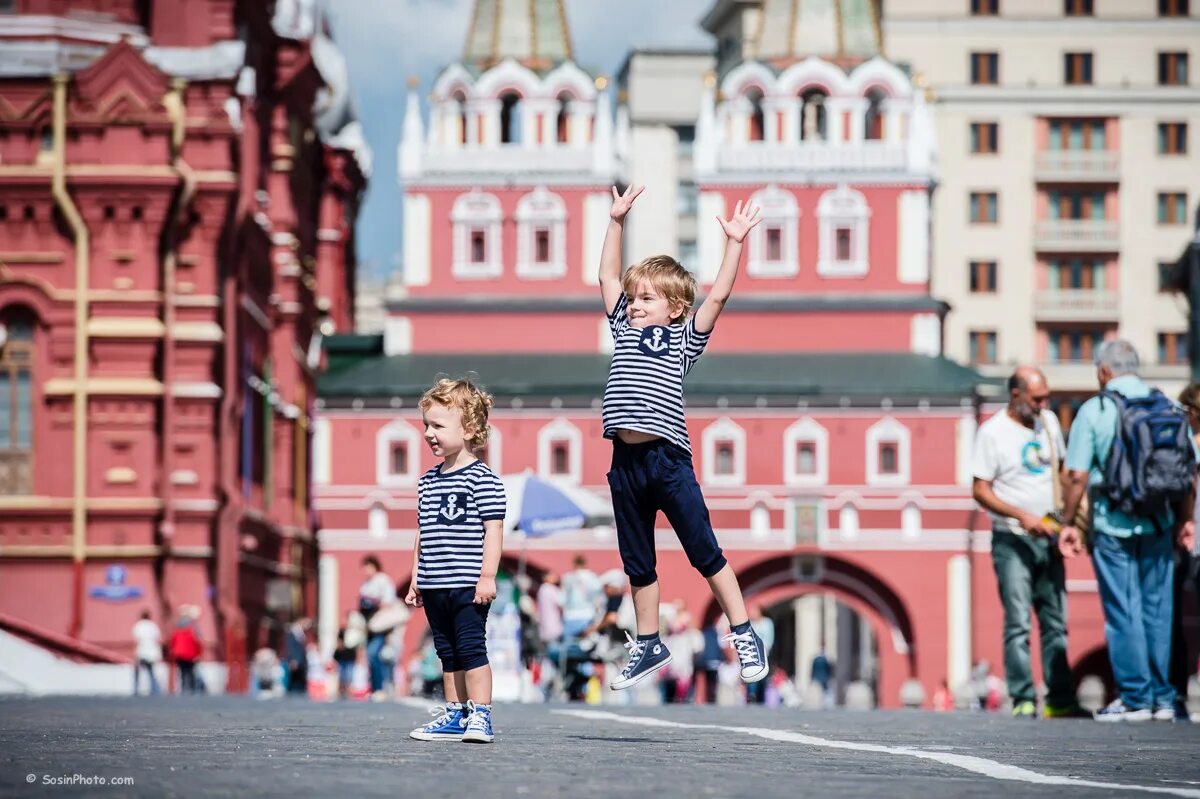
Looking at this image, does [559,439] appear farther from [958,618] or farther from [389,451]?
[958,618]

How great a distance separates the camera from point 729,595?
992cm

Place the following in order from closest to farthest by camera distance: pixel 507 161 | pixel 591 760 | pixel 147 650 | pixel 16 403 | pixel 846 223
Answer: pixel 591 760 < pixel 147 650 < pixel 16 403 < pixel 846 223 < pixel 507 161

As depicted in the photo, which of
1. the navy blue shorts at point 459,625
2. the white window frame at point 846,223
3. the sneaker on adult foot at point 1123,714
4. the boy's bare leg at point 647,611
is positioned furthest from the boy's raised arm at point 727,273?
the white window frame at point 846,223

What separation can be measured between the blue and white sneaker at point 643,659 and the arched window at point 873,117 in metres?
58.9

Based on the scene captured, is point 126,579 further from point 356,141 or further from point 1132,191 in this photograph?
point 1132,191

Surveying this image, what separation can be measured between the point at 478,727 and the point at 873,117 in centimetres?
6074

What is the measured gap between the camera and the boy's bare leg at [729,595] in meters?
9.88

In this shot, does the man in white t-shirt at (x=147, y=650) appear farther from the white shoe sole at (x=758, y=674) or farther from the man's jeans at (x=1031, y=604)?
the white shoe sole at (x=758, y=674)

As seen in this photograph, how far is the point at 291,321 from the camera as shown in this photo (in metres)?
49.6

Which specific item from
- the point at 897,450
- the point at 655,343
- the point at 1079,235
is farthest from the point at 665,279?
the point at 1079,235

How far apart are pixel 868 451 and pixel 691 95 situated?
4118cm

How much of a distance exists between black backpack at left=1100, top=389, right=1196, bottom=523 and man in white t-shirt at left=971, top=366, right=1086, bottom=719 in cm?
63

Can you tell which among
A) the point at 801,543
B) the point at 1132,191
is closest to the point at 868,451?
the point at 801,543

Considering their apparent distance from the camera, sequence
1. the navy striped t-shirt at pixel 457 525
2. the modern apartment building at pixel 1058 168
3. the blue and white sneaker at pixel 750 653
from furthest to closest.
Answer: the modern apartment building at pixel 1058 168 → the blue and white sneaker at pixel 750 653 → the navy striped t-shirt at pixel 457 525
